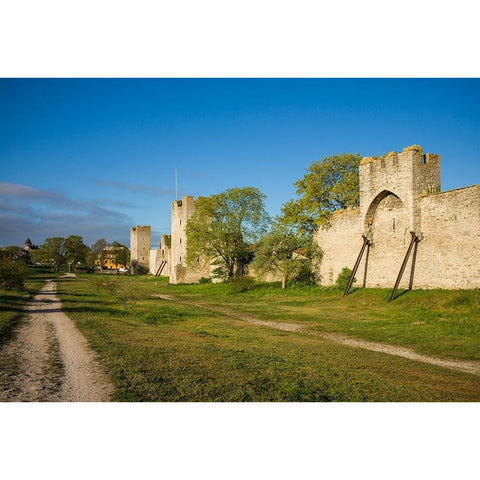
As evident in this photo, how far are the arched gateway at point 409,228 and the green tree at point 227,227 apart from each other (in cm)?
981

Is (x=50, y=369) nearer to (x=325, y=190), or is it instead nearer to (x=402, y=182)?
(x=402, y=182)

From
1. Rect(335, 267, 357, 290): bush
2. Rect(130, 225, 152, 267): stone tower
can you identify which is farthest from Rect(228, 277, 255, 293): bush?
Rect(130, 225, 152, 267): stone tower

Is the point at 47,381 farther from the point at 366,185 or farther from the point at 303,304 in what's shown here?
the point at 366,185

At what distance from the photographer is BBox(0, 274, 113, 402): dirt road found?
218 inches

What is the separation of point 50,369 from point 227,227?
89.2 feet

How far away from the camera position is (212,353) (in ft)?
28.3

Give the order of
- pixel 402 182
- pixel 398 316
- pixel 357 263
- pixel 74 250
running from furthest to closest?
pixel 74 250
pixel 357 263
pixel 402 182
pixel 398 316

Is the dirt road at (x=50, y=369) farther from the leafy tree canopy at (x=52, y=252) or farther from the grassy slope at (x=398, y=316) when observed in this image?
the leafy tree canopy at (x=52, y=252)

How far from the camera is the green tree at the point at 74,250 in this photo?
71.2 m

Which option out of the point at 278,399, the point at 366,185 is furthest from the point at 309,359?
the point at 366,185

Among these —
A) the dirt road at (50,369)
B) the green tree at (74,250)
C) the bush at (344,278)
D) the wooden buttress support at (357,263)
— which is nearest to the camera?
the dirt road at (50,369)

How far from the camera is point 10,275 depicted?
21453 millimetres

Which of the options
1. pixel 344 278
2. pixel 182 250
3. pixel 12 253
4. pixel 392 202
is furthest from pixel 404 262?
pixel 12 253

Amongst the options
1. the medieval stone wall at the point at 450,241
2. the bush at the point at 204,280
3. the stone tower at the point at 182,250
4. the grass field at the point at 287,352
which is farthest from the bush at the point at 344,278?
the stone tower at the point at 182,250
